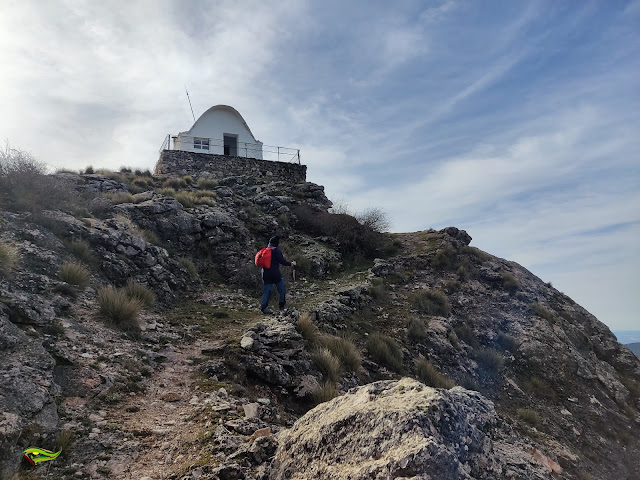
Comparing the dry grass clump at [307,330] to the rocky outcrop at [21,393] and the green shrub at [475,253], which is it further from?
the green shrub at [475,253]

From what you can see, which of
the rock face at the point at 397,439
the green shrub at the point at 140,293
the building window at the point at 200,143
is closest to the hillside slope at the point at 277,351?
the rock face at the point at 397,439

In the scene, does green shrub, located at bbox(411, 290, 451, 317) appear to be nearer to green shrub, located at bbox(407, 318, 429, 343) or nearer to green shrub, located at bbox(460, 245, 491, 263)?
green shrub, located at bbox(407, 318, 429, 343)

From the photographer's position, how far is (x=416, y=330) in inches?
500

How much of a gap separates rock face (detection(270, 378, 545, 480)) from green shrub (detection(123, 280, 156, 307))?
24.5ft

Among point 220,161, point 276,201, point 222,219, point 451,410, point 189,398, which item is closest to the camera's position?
point 451,410

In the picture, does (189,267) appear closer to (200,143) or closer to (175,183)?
(175,183)

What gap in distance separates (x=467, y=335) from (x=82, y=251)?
12.8 meters

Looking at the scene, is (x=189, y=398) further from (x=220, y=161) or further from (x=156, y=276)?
(x=220, y=161)

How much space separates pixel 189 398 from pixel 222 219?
11589mm

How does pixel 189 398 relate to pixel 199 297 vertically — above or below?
below

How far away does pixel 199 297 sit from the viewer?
12.2 m

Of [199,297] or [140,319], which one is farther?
[199,297]

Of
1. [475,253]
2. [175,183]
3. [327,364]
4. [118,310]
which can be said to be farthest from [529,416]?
[175,183]

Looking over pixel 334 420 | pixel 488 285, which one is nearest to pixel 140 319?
pixel 334 420
